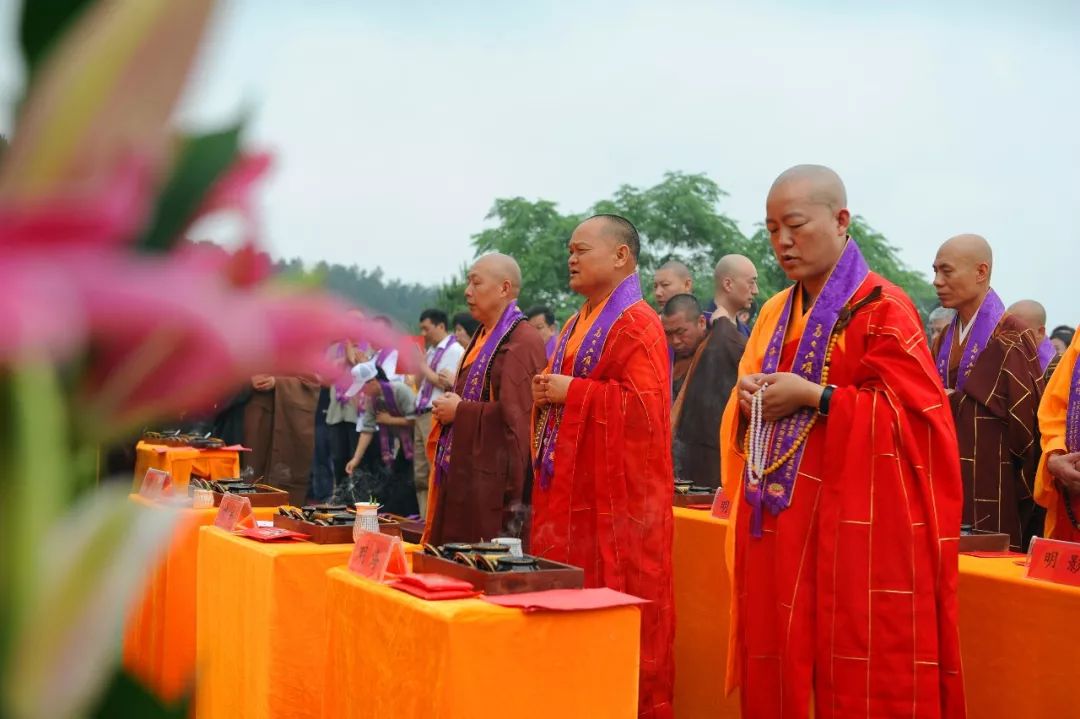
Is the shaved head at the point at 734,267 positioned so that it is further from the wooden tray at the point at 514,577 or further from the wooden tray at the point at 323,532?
the wooden tray at the point at 514,577

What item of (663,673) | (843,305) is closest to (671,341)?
(663,673)

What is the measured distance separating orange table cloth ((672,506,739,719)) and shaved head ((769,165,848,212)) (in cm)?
144

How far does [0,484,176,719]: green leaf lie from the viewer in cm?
34

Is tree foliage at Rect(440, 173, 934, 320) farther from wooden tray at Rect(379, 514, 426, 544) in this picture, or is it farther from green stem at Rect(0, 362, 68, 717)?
green stem at Rect(0, 362, 68, 717)

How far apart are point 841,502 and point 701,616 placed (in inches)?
59.3

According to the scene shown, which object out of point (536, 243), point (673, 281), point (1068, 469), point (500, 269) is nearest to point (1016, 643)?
point (1068, 469)

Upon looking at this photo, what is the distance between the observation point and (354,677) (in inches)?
102

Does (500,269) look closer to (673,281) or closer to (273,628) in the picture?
(673,281)

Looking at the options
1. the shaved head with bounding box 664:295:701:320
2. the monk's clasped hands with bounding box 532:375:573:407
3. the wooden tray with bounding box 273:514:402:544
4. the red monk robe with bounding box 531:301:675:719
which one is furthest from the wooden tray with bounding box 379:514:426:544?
the shaved head with bounding box 664:295:701:320

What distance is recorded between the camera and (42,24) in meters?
0.36

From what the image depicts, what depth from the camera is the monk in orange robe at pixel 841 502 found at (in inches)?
102

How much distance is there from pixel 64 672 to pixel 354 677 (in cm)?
235

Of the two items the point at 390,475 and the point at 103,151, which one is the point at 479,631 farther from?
the point at 390,475

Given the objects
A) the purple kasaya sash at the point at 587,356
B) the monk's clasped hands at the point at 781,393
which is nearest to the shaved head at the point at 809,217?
the monk's clasped hands at the point at 781,393
